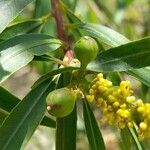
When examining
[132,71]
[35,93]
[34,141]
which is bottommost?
[35,93]

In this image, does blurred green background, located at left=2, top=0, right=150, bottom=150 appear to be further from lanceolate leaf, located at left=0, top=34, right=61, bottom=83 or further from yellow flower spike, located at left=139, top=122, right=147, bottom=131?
yellow flower spike, located at left=139, top=122, right=147, bottom=131

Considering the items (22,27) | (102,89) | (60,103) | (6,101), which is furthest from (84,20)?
(60,103)

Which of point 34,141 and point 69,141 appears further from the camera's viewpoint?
point 34,141

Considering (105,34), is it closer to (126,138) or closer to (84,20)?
(126,138)

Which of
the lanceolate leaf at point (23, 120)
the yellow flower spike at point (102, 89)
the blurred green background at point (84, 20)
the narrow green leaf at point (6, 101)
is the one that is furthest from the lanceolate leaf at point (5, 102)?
the blurred green background at point (84, 20)

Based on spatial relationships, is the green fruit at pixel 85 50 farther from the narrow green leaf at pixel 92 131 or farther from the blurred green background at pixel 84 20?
the blurred green background at pixel 84 20

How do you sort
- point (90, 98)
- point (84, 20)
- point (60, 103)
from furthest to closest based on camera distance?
1. point (84, 20)
2. point (90, 98)
3. point (60, 103)

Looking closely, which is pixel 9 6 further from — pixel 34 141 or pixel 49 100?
pixel 34 141

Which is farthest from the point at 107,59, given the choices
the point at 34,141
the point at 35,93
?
the point at 34,141
